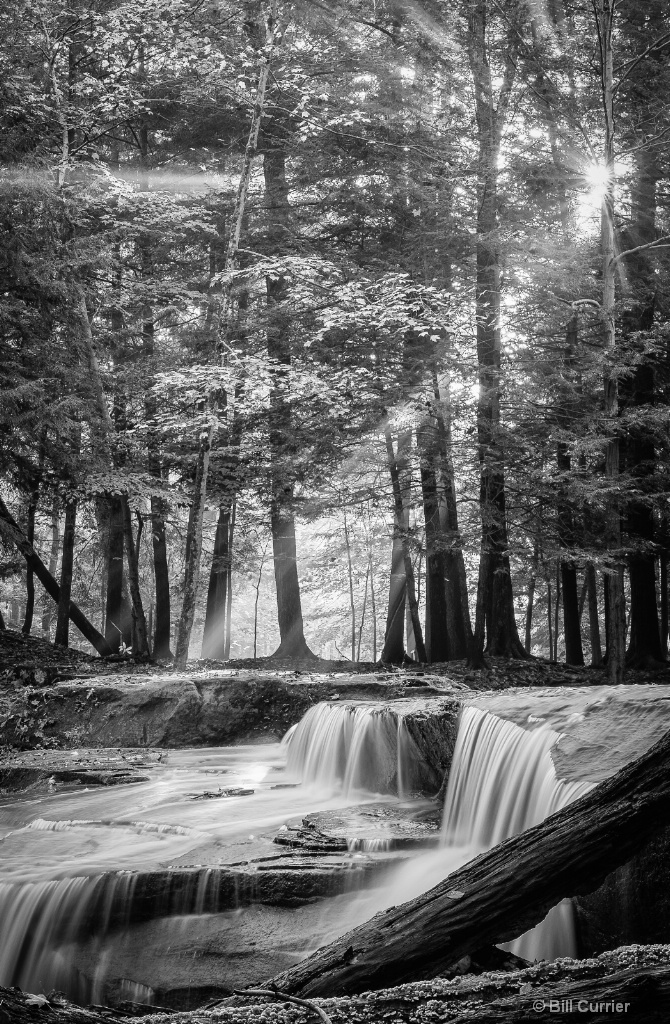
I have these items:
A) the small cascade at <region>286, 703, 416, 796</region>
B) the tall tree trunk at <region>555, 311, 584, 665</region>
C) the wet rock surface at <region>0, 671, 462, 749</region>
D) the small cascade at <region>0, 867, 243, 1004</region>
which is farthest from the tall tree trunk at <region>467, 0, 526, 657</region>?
the small cascade at <region>0, 867, 243, 1004</region>

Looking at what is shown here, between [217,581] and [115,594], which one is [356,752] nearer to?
[217,581]

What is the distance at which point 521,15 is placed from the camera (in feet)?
44.8

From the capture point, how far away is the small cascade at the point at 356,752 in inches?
341

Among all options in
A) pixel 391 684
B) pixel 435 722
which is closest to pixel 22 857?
pixel 435 722

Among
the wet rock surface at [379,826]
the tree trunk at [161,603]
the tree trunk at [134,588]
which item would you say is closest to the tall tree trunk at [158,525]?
the tree trunk at [161,603]

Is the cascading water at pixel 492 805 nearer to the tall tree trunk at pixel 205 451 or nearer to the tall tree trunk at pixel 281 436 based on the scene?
the tall tree trunk at pixel 205 451

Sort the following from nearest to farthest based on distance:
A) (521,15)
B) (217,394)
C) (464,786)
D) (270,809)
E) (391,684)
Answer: (464,786) → (270,809) → (391,684) → (521,15) → (217,394)

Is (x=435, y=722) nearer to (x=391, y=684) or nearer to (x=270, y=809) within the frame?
(x=270, y=809)

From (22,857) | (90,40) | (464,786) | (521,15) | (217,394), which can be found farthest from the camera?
(90,40)

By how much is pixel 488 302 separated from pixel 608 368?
11.0ft

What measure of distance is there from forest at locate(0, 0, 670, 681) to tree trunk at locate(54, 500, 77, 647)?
0.07m

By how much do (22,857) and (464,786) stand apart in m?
3.87

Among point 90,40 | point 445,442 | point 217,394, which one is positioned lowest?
point 445,442

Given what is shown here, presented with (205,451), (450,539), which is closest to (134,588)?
(205,451)
